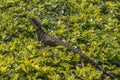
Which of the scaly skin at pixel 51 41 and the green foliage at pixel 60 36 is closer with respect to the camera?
the green foliage at pixel 60 36

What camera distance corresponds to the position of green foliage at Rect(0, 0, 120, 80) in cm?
510

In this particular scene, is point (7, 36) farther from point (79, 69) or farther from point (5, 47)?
point (79, 69)

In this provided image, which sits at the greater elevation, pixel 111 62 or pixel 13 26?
pixel 13 26

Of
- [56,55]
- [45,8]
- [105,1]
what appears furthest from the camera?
[105,1]

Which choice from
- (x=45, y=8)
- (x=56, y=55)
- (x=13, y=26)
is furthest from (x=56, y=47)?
(x=45, y=8)

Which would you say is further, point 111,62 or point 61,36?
point 61,36

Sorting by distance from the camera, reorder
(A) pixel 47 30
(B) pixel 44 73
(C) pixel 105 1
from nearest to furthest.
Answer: (B) pixel 44 73, (A) pixel 47 30, (C) pixel 105 1

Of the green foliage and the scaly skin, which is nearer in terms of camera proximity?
the green foliage

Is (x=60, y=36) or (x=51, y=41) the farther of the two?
(x=60, y=36)

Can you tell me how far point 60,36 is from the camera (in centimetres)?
637

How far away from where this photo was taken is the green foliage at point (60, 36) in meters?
5.10

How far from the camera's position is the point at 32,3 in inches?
314

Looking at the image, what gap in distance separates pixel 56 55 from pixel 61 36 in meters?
0.87

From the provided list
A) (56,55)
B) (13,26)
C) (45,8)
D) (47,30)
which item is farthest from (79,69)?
(45,8)
